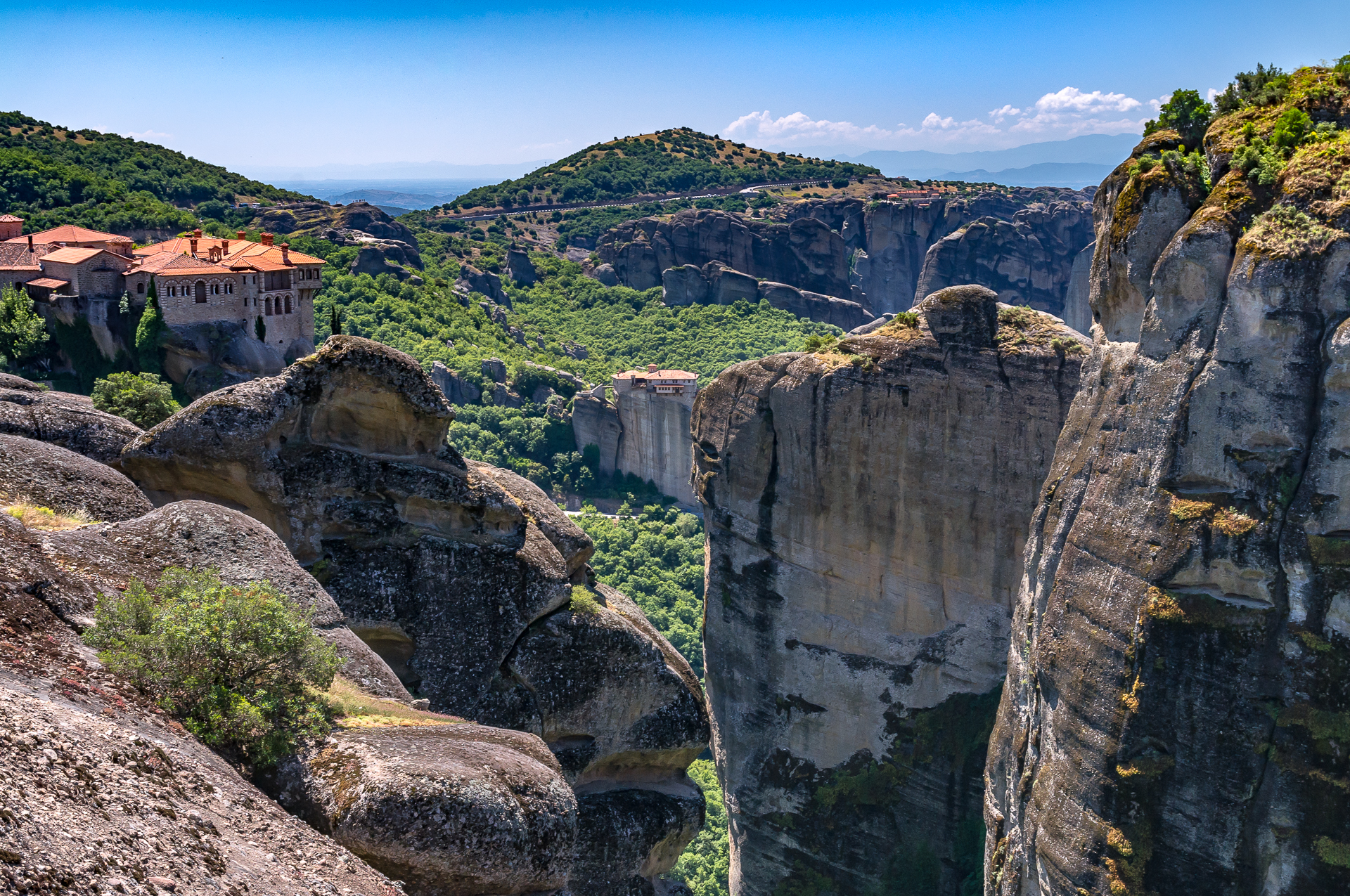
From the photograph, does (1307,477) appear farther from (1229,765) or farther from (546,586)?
(546,586)

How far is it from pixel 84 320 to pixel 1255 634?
1366 inches

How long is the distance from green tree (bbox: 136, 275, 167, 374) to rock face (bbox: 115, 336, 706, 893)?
21285mm

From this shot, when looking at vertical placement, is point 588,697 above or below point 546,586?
below

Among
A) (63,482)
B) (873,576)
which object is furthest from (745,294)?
(63,482)

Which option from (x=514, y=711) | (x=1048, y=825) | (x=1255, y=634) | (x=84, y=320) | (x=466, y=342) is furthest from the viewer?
(x=466, y=342)

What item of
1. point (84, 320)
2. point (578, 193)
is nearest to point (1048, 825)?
point (84, 320)

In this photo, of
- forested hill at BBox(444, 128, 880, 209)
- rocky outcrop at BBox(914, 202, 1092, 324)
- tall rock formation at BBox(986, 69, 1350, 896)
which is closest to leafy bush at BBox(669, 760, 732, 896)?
tall rock formation at BBox(986, 69, 1350, 896)

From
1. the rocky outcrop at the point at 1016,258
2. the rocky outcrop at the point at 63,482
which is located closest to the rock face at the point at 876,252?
the rocky outcrop at the point at 1016,258

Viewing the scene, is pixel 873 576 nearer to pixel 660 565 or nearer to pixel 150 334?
pixel 150 334

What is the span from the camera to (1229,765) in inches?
642

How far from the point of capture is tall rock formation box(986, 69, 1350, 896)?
15.4 meters

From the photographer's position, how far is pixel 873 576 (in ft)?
96.8

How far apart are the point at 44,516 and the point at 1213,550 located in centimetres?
1628

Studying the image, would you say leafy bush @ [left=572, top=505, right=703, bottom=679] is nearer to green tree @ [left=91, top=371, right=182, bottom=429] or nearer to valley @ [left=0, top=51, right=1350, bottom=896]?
valley @ [left=0, top=51, right=1350, bottom=896]
